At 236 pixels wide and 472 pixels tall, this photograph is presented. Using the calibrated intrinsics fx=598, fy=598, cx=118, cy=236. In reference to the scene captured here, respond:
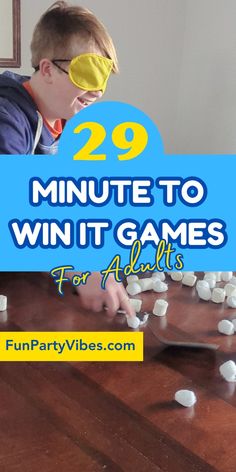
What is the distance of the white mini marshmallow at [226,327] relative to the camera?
32.7 inches

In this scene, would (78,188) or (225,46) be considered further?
(225,46)

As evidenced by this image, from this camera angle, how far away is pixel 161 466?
583 mm

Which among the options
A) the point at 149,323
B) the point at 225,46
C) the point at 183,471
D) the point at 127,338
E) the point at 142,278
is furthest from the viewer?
the point at 225,46

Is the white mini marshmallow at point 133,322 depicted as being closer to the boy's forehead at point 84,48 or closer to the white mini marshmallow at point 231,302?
the white mini marshmallow at point 231,302

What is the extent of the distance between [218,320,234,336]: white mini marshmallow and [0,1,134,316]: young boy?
0.59 ft

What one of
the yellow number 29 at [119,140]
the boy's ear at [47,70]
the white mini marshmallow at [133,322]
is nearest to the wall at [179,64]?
the boy's ear at [47,70]

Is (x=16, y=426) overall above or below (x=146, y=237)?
below

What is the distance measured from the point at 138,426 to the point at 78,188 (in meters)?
0.26

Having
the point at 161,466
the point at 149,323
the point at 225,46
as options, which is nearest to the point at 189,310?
the point at 149,323

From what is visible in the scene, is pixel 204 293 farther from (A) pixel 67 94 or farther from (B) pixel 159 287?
(A) pixel 67 94

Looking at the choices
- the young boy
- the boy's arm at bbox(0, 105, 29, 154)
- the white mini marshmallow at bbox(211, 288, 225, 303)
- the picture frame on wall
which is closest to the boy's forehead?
the young boy

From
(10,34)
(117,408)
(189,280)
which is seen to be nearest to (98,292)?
(117,408)

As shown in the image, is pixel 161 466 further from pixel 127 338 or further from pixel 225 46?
pixel 225 46

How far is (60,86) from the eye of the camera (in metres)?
0.74
